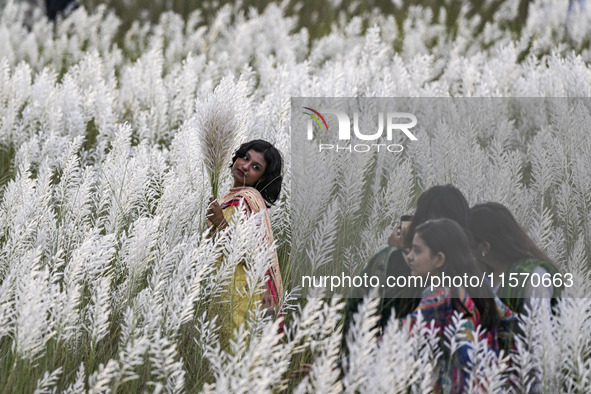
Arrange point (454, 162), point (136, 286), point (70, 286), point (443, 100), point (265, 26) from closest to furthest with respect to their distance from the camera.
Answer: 1. point (70, 286)
2. point (136, 286)
3. point (454, 162)
4. point (443, 100)
5. point (265, 26)

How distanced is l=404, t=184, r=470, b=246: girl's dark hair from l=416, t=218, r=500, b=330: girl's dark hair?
0.05 metres

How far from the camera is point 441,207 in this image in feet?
6.87

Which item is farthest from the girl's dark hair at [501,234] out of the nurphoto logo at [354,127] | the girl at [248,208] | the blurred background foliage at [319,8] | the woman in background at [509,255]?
the blurred background foliage at [319,8]

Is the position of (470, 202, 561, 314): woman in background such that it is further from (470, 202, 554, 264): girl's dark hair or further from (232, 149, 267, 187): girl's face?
(232, 149, 267, 187): girl's face

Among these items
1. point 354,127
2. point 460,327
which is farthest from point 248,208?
point 460,327

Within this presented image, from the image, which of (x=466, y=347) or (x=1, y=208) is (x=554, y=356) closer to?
(x=466, y=347)

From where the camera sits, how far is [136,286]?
231cm

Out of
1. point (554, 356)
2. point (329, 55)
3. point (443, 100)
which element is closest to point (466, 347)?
point (554, 356)

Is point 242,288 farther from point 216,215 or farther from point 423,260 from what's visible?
point 423,260

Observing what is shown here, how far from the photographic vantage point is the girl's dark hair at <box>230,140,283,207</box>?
9.12 feet

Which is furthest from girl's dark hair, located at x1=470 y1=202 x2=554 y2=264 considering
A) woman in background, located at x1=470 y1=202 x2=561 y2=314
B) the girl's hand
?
the girl's hand

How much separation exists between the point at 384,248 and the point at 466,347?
0.42 meters

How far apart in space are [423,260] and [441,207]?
0.65ft

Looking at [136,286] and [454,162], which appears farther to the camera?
[454,162]
